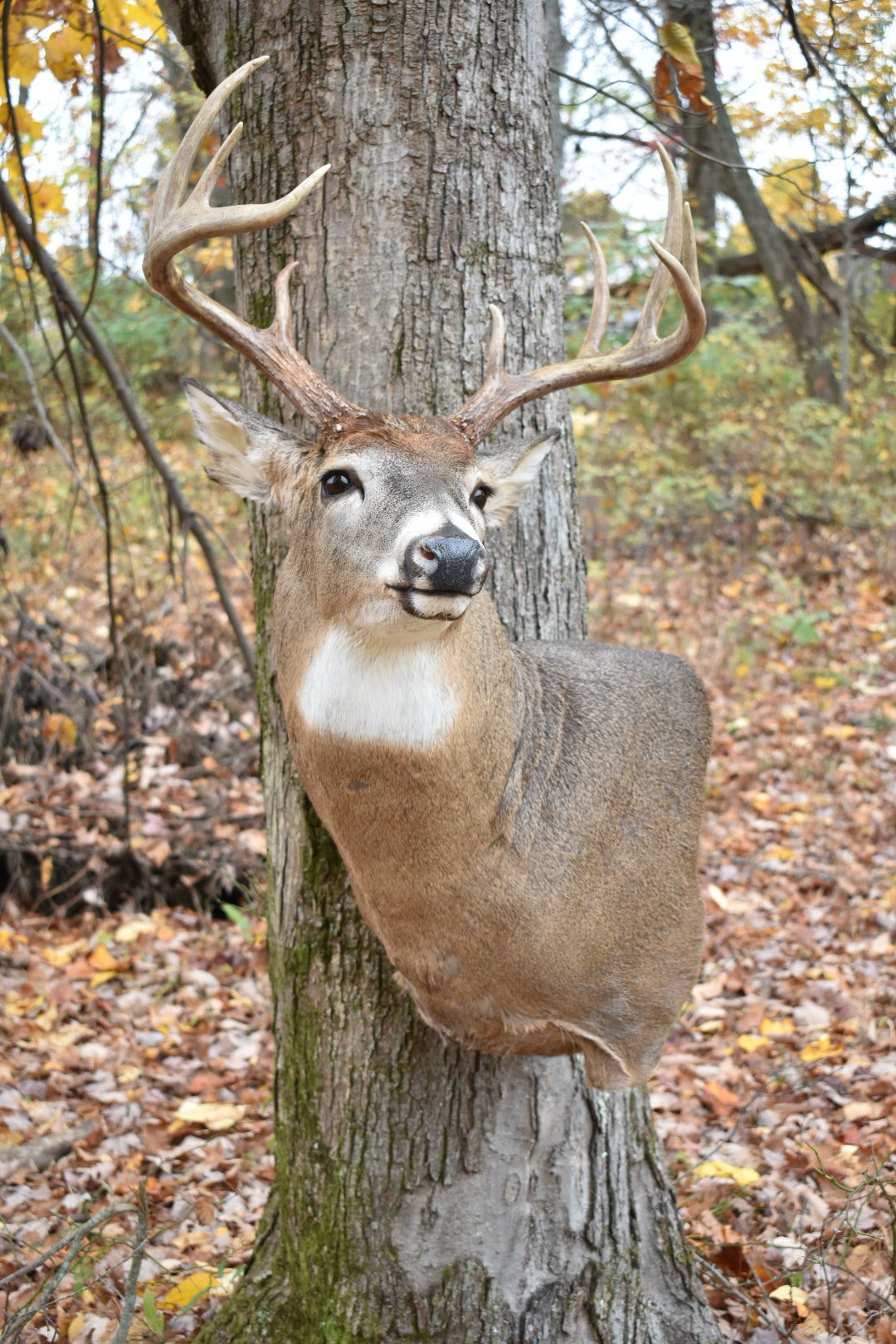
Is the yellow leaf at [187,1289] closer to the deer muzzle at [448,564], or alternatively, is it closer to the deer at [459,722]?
the deer at [459,722]

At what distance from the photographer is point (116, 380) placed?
15.3ft

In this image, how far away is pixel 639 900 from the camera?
2.87m

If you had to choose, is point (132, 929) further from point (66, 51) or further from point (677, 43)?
point (677, 43)

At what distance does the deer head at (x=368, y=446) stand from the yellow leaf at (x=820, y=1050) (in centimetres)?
326

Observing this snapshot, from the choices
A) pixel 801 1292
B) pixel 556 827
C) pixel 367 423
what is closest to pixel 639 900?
pixel 556 827

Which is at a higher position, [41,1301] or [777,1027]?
[41,1301]

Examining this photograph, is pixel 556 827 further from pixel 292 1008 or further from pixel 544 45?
pixel 544 45

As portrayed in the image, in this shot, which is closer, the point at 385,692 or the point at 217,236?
the point at 385,692

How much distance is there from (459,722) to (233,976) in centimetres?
424

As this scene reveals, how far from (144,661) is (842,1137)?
210 inches

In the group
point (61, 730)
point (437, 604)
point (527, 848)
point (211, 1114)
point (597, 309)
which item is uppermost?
point (597, 309)

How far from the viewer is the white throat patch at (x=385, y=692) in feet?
8.02

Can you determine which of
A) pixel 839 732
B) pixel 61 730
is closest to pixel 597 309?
pixel 61 730

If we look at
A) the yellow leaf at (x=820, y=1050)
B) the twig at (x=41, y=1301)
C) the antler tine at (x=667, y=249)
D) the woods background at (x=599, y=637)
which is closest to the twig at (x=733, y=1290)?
the woods background at (x=599, y=637)
